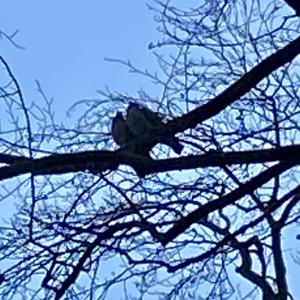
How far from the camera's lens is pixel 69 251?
3.72 m

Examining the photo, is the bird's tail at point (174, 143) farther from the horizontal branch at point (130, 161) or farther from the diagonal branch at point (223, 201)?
the diagonal branch at point (223, 201)

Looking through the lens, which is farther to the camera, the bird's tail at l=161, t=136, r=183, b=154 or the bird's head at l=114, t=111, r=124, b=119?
the bird's head at l=114, t=111, r=124, b=119

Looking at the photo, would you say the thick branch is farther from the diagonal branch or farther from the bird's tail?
the diagonal branch

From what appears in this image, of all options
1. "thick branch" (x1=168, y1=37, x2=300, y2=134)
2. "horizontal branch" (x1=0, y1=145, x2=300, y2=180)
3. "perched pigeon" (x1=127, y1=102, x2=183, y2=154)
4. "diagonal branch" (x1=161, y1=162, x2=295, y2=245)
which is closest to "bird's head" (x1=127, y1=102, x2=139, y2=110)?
"perched pigeon" (x1=127, y1=102, x2=183, y2=154)

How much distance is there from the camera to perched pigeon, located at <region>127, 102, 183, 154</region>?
137 inches

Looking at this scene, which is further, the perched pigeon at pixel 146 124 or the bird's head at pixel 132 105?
the bird's head at pixel 132 105

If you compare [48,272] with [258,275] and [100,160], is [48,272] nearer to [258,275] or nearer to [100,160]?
[100,160]

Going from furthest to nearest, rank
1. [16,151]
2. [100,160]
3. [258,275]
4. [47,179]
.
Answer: [258,275] < [47,179] < [16,151] < [100,160]

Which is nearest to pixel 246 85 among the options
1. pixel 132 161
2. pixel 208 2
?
pixel 208 2

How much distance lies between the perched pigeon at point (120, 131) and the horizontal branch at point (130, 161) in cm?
19

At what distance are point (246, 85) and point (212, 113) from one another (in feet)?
0.62

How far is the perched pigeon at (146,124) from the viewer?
3480mm

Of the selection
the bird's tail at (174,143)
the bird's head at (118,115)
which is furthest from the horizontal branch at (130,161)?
the bird's head at (118,115)

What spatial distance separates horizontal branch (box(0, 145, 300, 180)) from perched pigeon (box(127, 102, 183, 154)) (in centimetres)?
15
